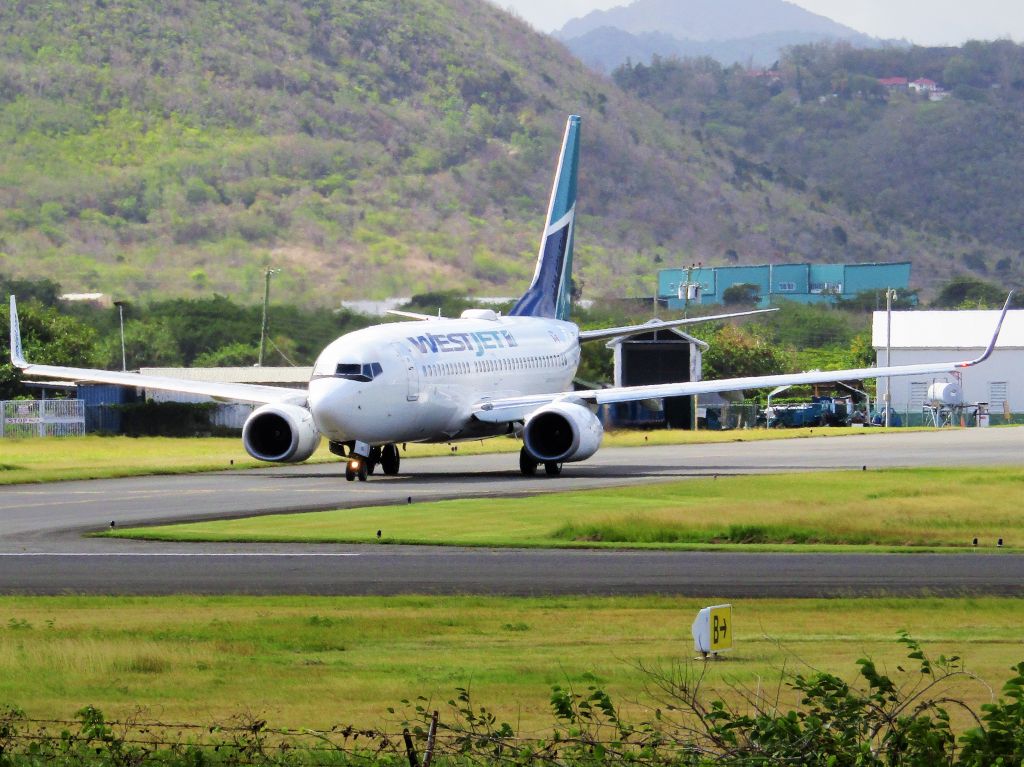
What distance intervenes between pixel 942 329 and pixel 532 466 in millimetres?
68908

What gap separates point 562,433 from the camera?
53406 mm

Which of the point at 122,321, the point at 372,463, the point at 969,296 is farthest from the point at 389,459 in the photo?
the point at 969,296

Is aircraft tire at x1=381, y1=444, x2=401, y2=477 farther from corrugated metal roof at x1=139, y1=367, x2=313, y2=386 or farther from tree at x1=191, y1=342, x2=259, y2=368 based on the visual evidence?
tree at x1=191, y1=342, x2=259, y2=368

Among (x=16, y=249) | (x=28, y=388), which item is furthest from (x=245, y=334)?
(x=16, y=249)

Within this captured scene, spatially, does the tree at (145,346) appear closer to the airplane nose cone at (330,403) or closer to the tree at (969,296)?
the airplane nose cone at (330,403)

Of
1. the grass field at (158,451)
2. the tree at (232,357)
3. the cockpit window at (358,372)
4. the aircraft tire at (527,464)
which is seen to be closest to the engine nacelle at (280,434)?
the cockpit window at (358,372)

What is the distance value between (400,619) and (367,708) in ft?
20.6

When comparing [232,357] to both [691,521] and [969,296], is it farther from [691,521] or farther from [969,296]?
[969,296]

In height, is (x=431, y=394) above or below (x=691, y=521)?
above

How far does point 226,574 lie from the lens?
28953 millimetres

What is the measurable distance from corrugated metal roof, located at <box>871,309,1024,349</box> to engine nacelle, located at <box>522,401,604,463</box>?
65.3 meters

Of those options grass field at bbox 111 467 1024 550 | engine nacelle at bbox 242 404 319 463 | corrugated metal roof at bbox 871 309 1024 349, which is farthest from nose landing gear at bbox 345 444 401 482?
corrugated metal roof at bbox 871 309 1024 349

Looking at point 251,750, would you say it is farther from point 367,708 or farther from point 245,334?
point 245,334

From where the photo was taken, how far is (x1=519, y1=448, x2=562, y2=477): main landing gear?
176 feet
